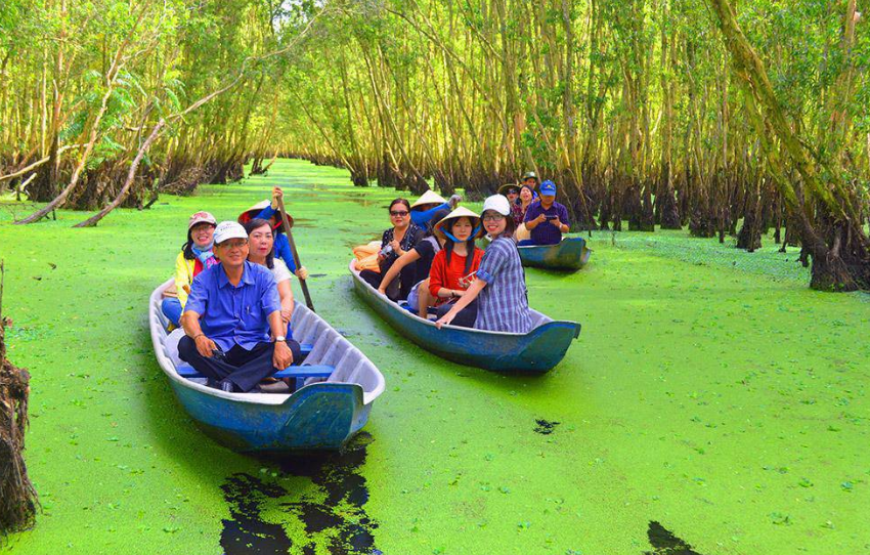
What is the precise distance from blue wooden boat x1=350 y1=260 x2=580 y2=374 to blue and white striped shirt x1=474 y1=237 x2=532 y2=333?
16 cm

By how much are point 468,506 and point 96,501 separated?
149cm

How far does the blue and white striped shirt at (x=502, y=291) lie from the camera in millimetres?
5543

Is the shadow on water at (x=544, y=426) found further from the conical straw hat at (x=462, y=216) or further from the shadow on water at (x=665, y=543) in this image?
the conical straw hat at (x=462, y=216)

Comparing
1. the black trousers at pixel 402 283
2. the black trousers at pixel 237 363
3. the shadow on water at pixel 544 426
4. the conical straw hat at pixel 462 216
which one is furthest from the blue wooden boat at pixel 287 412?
the black trousers at pixel 402 283

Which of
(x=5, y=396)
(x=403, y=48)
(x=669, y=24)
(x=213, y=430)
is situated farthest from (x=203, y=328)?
(x=403, y=48)

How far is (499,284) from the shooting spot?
5.66 m

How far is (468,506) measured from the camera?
145 inches

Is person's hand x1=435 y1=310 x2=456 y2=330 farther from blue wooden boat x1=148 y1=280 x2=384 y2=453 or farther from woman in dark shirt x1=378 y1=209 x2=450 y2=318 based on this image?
blue wooden boat x1=148 y1=280 x2=384 y2=453

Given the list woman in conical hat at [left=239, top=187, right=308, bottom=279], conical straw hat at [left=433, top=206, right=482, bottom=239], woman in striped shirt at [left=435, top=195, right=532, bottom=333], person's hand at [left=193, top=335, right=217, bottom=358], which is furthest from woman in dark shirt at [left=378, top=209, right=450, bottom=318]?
person's hand at [left=193, top=335, right=217, bottom=358]

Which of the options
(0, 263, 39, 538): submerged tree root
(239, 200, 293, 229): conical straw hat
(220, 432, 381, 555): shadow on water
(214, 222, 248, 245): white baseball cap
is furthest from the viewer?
(239, 200, 293, 229): conical straw hat

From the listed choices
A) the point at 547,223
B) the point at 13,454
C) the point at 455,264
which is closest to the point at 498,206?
the point at 455,264

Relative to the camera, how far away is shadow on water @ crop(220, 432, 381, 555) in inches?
131

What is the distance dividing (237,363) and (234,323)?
0.67 ft

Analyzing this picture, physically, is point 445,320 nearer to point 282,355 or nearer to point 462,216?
point 462,216
